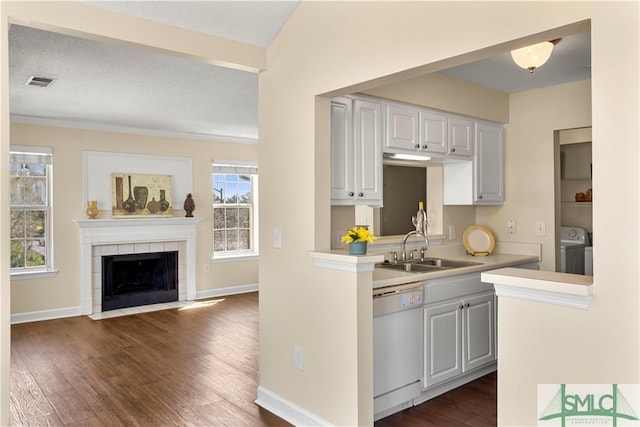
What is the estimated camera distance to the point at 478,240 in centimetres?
428

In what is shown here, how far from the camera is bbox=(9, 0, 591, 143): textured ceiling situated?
2.68 metres

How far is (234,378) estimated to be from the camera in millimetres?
3672

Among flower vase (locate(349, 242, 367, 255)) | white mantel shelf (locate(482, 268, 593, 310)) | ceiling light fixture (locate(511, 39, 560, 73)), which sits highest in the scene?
ceiling light fixture (locate(511, 39, 560, 73))

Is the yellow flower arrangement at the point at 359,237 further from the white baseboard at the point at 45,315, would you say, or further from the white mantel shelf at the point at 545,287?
the white baseboard at the point at 45,315

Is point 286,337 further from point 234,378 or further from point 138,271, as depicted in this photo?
point 138,271

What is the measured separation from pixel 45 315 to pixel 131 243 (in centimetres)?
128

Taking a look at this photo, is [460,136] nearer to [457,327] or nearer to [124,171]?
[457,327]

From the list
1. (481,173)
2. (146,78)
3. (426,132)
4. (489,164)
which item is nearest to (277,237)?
(426,132)

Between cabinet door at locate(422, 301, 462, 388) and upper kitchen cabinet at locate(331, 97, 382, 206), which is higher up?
upper kitchen cabinet at locate(331, 97, 382, 206)

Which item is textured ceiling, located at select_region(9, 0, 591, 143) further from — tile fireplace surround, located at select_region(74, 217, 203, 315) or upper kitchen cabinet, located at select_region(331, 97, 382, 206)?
tile fireplace surround, located at select_region(74, 217, 203, 315)

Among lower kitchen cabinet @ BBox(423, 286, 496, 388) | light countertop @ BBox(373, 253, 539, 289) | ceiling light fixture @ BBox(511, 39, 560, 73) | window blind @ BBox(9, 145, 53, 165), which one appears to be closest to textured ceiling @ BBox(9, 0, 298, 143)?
window blind @ BBox(9, 145, 53, 165)

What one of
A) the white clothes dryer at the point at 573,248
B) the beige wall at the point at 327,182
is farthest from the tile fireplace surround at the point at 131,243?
the white clothes dryer at the point at 573,248

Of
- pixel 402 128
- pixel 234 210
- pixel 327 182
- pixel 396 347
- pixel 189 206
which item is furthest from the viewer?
pixel 234 210

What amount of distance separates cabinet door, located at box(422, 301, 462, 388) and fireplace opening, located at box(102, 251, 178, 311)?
4.47 m
